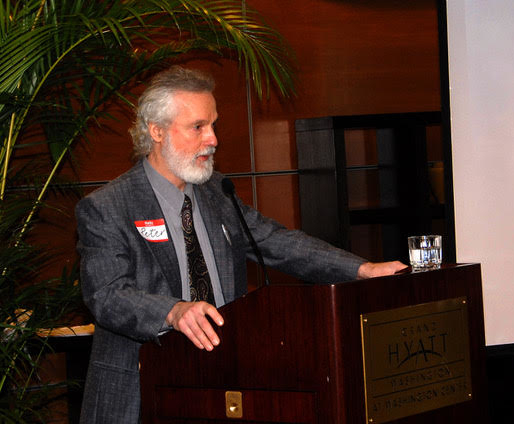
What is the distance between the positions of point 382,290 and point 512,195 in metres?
1.45

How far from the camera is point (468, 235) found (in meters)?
3.01

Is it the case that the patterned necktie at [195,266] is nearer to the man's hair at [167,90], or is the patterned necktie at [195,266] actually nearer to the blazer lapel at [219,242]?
the blazer lapel at [219,242]

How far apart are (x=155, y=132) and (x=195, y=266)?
0.44 m

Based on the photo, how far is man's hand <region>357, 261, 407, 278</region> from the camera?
6.93 ft

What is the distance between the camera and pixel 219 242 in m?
2.45

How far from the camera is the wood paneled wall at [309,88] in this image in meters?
4.44

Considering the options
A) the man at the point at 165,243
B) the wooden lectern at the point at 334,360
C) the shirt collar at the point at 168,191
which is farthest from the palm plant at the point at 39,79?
the wooden lectern at the point at 334,360

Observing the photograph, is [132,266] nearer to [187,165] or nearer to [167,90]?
[187,165]

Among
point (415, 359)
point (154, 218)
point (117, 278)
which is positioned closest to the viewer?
point (415, 359)

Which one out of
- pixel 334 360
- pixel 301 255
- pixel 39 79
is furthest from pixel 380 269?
pixel 39 79

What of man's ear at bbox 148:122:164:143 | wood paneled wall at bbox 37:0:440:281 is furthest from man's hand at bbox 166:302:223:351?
wood paneled wall at bbox 37:0:440:281

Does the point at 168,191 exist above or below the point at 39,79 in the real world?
below

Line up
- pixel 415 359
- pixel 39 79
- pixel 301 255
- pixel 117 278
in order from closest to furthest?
pixel 415 359 → pixel 117 278 → pixel 301 255 → pixel 39 79

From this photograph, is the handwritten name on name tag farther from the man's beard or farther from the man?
the man's beard
